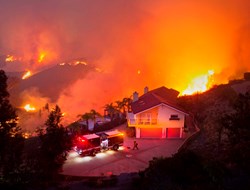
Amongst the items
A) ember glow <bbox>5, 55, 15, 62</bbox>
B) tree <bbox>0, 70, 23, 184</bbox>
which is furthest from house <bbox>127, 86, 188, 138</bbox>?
ember glow <bbox>5, 55, 15, 62</bbox>

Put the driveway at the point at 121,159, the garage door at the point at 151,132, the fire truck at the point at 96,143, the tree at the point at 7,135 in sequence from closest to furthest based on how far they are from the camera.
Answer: the tree at the point at 7,135 → the driveway at the point at 121,159 → the fire truck at the point at 96,143 → the garage door at the point at 151,132

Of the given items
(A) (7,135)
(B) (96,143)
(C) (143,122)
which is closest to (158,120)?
(C) (143,122)

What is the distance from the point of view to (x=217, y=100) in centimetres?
5147

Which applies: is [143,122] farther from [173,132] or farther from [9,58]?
[9,58]

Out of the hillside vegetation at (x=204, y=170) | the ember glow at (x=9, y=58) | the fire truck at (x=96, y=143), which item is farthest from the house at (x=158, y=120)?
the ember glow at (x=9, y=58)

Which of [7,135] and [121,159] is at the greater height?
[7,135]

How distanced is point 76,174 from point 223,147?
57.6 feet

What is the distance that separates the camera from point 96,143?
33250 mm

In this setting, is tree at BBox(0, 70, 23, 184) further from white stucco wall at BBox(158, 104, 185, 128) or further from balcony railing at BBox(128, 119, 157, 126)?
white stucco wall at BBox(158, 104, 185, 128)

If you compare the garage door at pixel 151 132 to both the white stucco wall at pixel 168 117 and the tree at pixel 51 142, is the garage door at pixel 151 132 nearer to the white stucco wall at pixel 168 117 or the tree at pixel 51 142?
the white stucco wall at pixel 168 117

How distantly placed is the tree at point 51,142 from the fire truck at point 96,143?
1063 centimetres

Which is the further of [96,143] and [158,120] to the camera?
[158,120]

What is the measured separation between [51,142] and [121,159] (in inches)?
509

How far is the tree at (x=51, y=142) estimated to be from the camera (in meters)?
20.8
